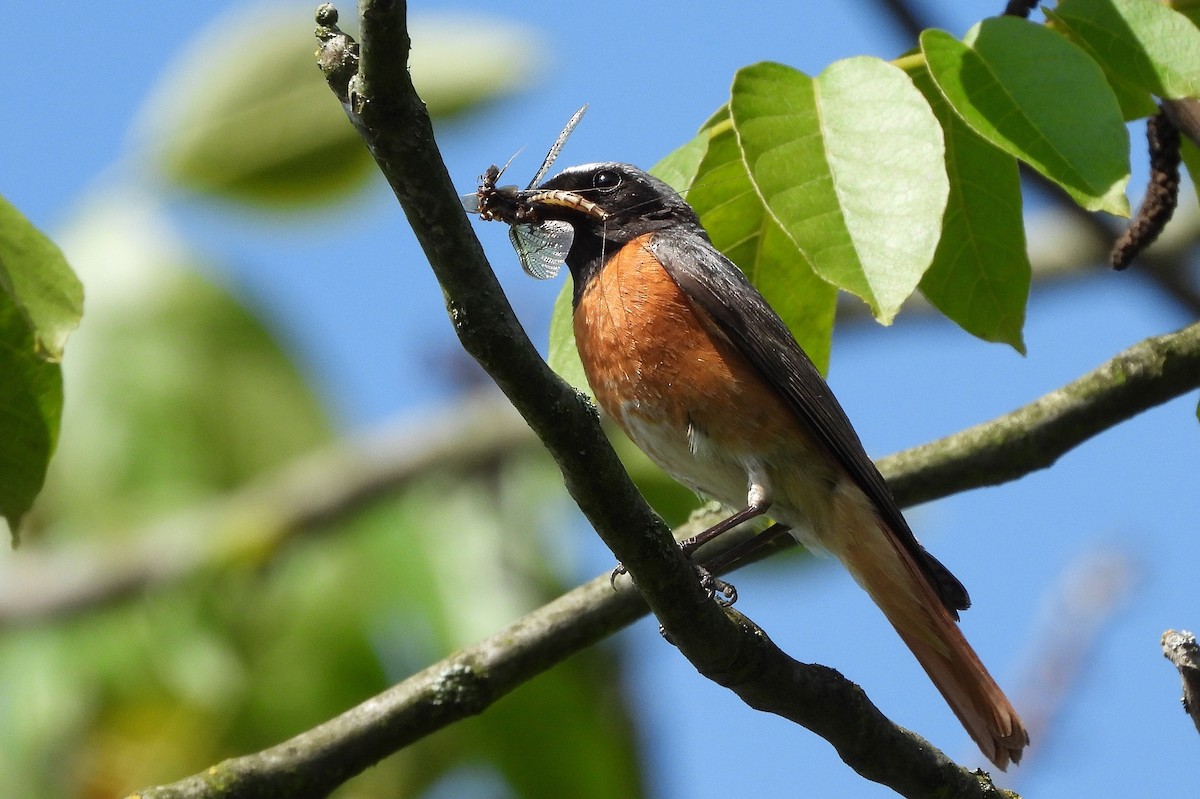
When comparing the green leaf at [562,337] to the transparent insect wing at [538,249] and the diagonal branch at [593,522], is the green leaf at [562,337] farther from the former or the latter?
the diagonal branch at [593,522]

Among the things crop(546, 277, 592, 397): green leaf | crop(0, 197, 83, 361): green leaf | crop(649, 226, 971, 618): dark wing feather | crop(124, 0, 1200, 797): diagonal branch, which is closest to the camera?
crop(124, 0, 1200, 797): diagonal branch

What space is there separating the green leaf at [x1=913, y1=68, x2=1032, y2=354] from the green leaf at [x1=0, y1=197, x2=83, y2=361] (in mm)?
1773

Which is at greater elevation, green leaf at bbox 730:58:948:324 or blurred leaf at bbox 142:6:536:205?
blurred leaf at bbox 142:6:536:205

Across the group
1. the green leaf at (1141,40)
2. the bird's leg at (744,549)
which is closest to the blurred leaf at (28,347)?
the bird's leg at (744,549)

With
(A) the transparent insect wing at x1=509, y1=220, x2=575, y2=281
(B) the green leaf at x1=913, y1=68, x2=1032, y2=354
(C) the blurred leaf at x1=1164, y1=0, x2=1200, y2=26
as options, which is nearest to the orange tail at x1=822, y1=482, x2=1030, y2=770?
(A) the transparent insect wing at x1=509, y1=220, x2=575, y2=281

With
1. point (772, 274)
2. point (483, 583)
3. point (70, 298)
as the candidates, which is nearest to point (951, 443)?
point (772, 274)

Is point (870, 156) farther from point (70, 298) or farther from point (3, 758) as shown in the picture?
point (3, 758)

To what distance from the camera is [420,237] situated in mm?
2334

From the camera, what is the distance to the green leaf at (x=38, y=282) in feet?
8.59

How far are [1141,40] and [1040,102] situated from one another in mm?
378

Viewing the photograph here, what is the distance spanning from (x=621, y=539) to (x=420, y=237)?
82 cm

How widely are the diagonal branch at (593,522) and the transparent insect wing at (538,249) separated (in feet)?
2.95

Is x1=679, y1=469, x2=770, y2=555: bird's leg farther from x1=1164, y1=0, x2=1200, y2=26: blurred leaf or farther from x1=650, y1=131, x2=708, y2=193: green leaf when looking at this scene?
x1=1164, y1=0, x2=1200, y2=26: blurred leaf

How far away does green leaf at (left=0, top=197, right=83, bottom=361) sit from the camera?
2617 mm
